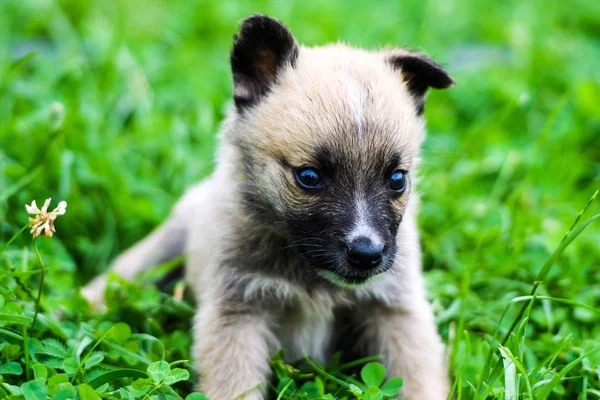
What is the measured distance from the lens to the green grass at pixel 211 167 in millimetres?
3584

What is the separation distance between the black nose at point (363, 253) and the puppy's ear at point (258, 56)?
97cm

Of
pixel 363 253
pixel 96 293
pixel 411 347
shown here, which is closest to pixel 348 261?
pixel 363 253

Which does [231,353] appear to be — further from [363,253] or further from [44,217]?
[44,217]

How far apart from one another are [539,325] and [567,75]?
3360 millimetres

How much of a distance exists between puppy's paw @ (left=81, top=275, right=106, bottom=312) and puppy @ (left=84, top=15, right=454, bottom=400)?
641 millimetres

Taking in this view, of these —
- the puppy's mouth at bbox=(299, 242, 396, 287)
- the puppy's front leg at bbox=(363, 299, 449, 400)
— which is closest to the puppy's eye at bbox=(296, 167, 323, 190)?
the puppy's mouth at bbox=(299, 242, 396, 287)

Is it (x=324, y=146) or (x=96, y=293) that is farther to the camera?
(x=96, y=293)

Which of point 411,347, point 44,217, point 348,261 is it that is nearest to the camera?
point 44,217

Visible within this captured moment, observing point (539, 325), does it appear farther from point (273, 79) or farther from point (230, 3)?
point (230, 3)

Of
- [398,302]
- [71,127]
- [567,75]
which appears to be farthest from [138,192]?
[567,75]

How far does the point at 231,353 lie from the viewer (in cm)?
358

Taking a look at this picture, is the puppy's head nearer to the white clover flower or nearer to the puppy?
the puppy

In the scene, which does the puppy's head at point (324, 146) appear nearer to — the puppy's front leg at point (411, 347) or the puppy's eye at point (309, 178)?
the puppy's eye at point (309, 178)

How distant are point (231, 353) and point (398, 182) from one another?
112 centimetres
